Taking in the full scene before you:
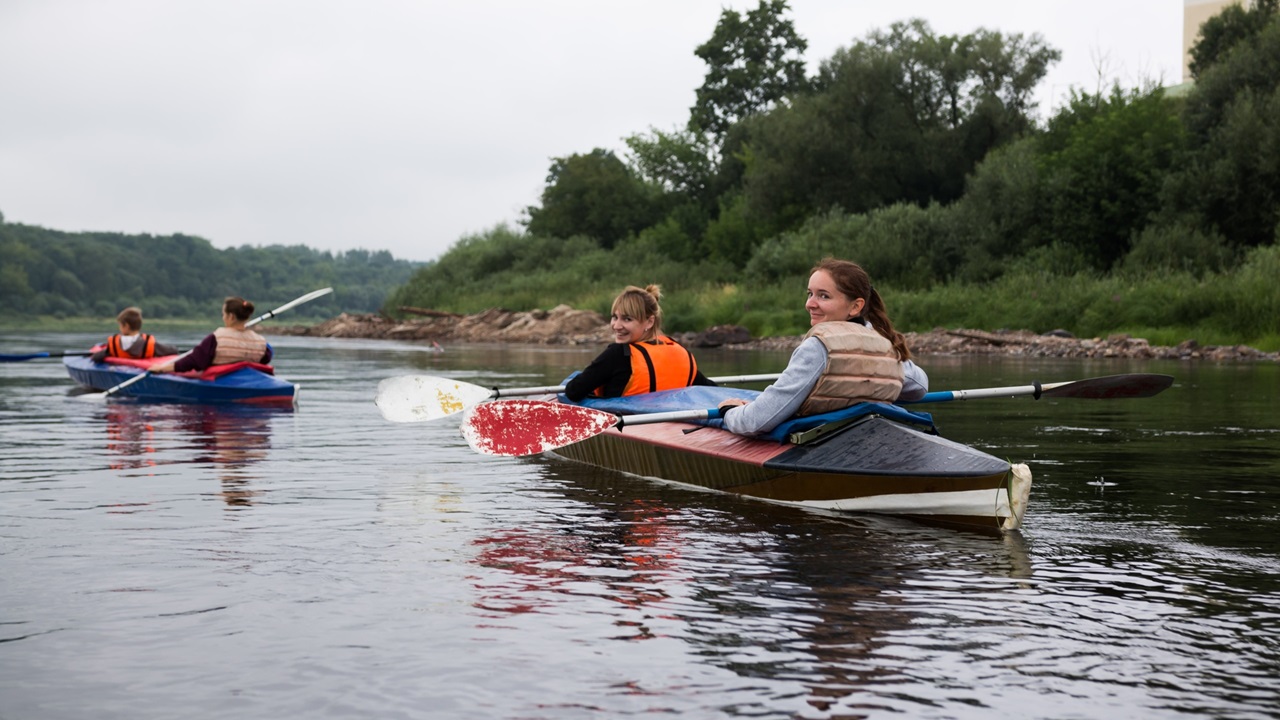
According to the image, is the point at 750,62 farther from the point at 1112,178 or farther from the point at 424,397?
the point at 424,397

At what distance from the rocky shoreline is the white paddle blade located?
18408 mm

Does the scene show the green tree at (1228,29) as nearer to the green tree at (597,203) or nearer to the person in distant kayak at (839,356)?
the green tree at (597,203)

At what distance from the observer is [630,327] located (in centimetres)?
845

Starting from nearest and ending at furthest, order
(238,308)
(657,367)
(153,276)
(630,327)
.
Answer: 1. (630,327)
2. (657,367)
3. (238,308)
4. (153,276)

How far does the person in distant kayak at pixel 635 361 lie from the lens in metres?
8.41

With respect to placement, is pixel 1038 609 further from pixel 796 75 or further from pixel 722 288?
pixel 796 75

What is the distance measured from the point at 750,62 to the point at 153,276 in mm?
58389

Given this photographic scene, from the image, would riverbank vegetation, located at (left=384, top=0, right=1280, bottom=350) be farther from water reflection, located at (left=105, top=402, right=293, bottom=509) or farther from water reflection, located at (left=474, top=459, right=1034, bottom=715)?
water reflection, located at (left=474, top=459, right=1034, bottom=715)

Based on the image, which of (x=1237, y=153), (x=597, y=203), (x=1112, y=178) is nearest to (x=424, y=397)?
(x=1237, y=153)

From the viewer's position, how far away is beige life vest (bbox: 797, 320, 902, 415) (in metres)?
6.62

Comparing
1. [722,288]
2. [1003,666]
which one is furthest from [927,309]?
[1003,666]

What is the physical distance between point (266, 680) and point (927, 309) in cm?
2966

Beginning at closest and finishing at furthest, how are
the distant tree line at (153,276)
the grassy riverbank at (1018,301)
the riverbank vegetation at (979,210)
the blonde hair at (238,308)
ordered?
the blonde hair at (238,308) < the grassy riverbank at (1018,301) < the riverbank vegetation at (979,210) < the distant tree line at (153,276)

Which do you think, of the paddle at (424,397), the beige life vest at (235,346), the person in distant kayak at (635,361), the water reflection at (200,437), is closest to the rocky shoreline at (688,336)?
the beige life vest at (235,346)
